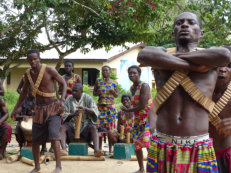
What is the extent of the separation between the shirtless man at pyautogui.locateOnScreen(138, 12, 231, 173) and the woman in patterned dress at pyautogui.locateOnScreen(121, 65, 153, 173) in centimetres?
258

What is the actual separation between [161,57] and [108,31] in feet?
24.4

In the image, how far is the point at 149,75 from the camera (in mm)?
25797

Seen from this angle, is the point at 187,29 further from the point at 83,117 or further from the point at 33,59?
the point at 83,117

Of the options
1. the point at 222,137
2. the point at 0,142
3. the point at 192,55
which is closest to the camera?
the point at 192,55

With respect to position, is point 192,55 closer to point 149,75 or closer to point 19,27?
point 19,27

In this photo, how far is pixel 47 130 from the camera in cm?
544

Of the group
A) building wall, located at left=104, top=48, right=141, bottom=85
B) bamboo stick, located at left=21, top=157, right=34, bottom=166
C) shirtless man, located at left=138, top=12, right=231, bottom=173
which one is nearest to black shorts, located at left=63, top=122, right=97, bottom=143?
bamboo stick, located at left=21, top=157, right=34, bottom=166

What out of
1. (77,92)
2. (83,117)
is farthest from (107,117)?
A: (77,92)

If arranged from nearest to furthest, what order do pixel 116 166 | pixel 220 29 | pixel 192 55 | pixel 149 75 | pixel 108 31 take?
pixel 192 55, pixel 116 166, pixel 220 29, pixel 108 31, pixel 149 75

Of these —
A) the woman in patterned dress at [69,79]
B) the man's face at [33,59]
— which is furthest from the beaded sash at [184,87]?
the woman in patterned dress at [69,79]

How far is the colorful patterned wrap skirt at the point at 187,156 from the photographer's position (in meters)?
2.52

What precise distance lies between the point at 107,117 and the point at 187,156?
5217mm

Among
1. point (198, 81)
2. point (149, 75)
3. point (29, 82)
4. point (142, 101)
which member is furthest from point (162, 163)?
point (149, 75)

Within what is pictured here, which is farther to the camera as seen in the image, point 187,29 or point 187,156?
point 187,29
